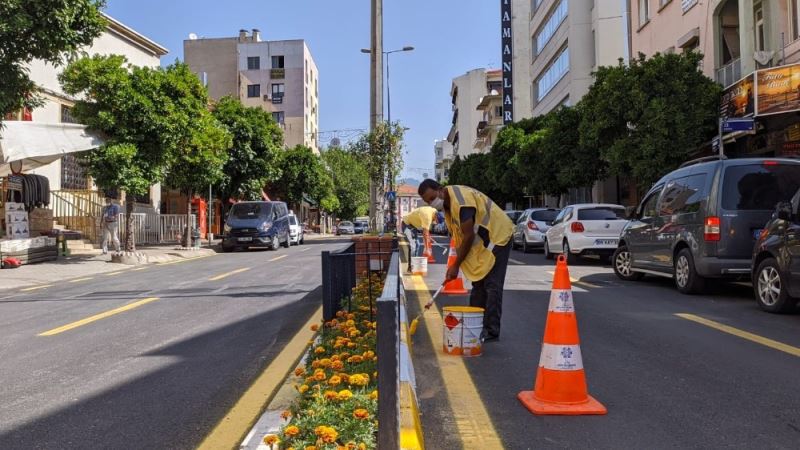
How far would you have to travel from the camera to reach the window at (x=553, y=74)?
122ft

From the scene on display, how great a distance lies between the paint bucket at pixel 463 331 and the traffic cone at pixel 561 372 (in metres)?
1.19

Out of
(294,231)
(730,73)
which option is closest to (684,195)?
(730,73)

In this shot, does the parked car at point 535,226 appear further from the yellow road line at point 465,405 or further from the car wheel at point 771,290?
the yellow road line at point 465,405

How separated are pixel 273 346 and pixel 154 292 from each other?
17.0 ft

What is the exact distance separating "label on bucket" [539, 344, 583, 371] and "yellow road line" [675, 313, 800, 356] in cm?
257

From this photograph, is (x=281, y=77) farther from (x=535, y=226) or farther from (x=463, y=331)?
(x=463, y=331)

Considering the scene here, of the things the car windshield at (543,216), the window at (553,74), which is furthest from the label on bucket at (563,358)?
the window at (553,74)

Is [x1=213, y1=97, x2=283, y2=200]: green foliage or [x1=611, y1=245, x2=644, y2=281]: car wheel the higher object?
[x1=213, y1=97, x2=283, y2=200]: green foliage

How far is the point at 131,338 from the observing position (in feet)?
21.2

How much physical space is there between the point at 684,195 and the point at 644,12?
20.0 m

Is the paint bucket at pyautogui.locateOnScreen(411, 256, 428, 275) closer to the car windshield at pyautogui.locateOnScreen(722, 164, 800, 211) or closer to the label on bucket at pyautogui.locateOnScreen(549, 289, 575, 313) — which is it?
the car windshield at pyautogui.locateOnScreen(722, 164, 800, 211)

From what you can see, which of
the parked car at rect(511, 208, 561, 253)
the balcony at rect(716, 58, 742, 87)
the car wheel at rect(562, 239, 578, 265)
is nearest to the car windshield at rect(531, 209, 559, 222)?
the parked car at rect(511, 208, 561, 253)

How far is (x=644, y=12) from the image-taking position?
26719 mm

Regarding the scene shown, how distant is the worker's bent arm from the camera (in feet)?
18.0
